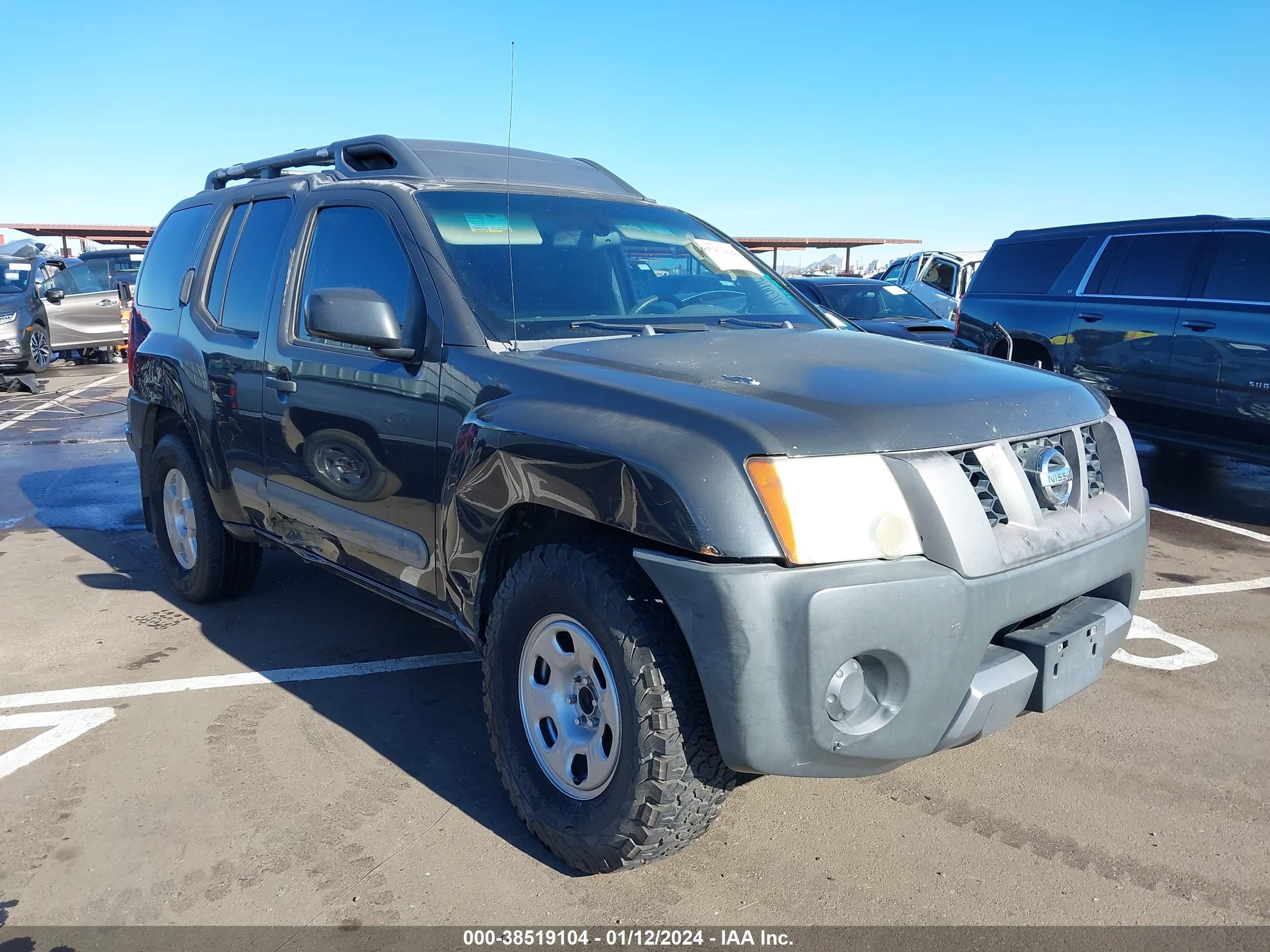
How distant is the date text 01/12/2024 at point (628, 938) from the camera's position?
94.0 inches

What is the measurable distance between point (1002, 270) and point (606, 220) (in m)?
5.80

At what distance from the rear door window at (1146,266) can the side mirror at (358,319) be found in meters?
6.13

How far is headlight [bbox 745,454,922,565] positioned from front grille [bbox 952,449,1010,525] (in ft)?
0.81

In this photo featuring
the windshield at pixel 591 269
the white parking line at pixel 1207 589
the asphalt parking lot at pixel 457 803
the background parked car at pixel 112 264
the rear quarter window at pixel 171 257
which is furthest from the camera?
the background parked car at pixel 112 264

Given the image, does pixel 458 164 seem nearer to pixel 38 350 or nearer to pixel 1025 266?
pixel 1025 266

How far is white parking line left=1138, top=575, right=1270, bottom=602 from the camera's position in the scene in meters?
4.88

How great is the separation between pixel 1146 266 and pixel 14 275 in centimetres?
1547

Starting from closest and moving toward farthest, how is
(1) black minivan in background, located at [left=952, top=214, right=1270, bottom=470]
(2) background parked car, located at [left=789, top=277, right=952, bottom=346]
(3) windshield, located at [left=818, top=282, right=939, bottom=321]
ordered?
(1) black minivan in background, located at [left=952, top=214, right=1270, bottom=470], (2) background parked car, located at [left=789, top=277, right=952, bottom=346], (3) windshield, located at [left=818, top=282, right=939, bottom=321]

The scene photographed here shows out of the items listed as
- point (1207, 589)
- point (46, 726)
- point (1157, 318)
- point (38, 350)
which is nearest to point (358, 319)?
point (46, 726)

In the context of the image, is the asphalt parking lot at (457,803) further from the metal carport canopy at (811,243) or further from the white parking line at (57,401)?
the metal carport canopy at (811,243)

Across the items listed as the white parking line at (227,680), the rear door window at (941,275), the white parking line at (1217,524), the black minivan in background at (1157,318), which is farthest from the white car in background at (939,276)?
the white parking line at (227,680)

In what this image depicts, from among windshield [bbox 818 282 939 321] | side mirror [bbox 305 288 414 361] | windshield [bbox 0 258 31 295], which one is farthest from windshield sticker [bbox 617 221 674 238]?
windshield [bbox 0 258 31 295]

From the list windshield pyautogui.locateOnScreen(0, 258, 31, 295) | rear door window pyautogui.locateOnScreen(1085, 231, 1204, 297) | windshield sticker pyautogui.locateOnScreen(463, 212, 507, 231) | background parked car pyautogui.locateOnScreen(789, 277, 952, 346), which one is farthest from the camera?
windshield pyautogui.locateOnScreen(0, 258, 31, 295)

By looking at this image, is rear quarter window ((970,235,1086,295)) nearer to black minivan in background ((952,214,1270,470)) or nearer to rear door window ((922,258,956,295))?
black minivan in background ((952,214,1270,470))
